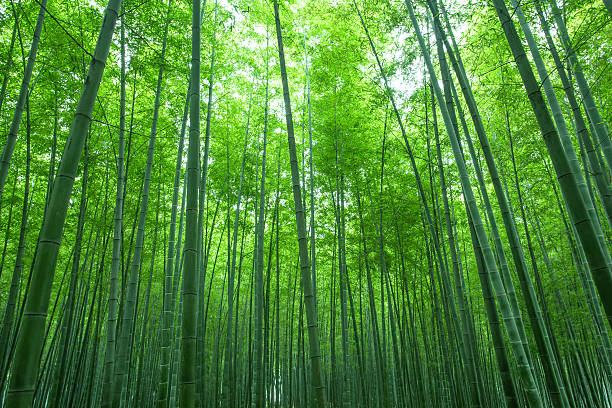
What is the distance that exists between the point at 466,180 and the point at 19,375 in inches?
112

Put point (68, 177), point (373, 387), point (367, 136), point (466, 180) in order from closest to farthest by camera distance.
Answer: point (68, 177)
point (466, 180)
point (367, 136)
point (373, 387)

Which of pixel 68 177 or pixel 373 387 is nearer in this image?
pixel 68 177

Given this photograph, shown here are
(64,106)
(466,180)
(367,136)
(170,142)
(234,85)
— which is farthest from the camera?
(234,85)

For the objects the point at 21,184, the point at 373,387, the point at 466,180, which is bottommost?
the point at 373,387

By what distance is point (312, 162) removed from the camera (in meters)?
5.68

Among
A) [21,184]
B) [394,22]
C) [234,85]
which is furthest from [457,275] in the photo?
[21,184]

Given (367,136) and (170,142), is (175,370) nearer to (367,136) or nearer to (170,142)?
(170,142)

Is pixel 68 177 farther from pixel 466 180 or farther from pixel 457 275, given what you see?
pixel 457 275

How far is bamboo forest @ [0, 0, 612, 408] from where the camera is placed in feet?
7.82

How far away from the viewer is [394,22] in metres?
4.20

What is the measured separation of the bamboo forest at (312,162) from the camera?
2.38m

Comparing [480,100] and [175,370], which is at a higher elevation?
[480,100]

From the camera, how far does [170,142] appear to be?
18.9 feet

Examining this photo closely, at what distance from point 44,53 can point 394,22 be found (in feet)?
13.7
